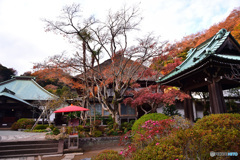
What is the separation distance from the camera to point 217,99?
22.4ft

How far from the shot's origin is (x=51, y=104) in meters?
15.4

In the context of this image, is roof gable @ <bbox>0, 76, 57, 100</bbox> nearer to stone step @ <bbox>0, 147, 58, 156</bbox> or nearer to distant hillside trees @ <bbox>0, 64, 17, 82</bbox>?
distant hillside trees @ <bbox>0, 64, 17, 82</bbox>

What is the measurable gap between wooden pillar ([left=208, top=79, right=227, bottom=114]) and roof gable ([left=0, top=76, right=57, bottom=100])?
20.7m

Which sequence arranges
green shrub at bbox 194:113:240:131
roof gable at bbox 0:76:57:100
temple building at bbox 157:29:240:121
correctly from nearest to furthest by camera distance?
1. green shrub at bbox 194:113:240:131
2. temple building at bbox 157:29:240:121
3. roof gable at bbox 0:76:57:100

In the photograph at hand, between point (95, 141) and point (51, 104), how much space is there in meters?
8.07

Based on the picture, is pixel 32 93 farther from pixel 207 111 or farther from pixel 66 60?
pixel 207 111

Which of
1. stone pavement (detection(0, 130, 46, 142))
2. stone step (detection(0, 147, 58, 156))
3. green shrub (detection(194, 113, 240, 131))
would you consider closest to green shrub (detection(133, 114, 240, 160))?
green shrub (detection(194, 113, 240, 131))

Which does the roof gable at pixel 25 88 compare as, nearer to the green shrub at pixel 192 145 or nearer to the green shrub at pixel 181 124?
the green shrub at pixel 181 124

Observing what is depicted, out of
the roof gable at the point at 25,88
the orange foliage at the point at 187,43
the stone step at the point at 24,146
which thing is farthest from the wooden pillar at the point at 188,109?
the roof gable at the point at 25,88

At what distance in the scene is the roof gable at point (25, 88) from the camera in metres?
22.2

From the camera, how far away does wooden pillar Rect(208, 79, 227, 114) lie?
22.2ft

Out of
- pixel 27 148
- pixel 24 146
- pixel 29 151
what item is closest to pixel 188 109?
pixel 29 151

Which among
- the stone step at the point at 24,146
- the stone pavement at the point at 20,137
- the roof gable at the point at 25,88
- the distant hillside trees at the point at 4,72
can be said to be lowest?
the stone step at the point at 24,146

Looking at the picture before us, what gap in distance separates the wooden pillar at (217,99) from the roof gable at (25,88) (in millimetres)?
20746
